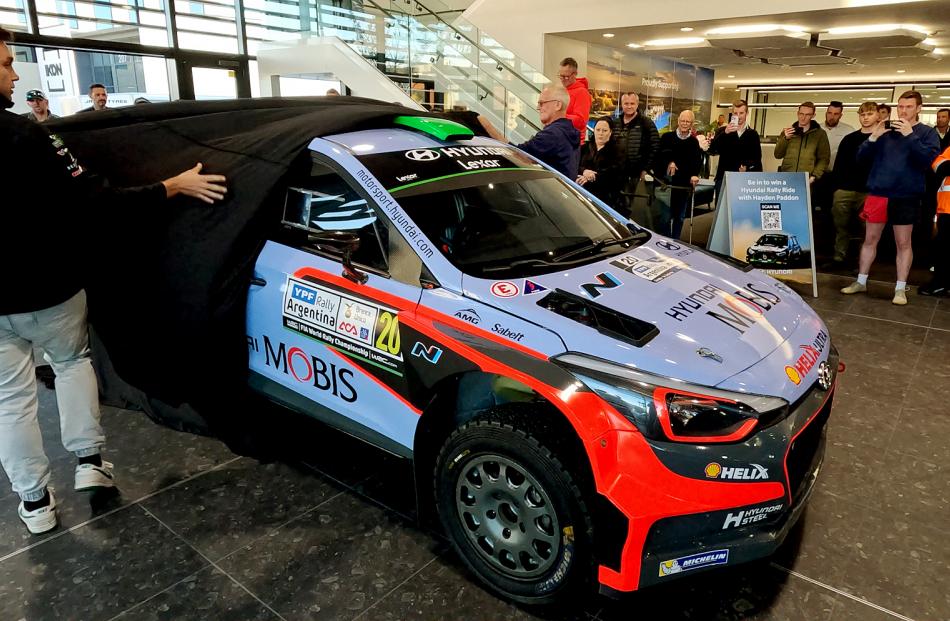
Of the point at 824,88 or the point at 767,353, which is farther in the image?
the point at 824,88

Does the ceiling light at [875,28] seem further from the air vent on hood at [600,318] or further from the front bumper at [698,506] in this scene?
the front bumper at [698,506]

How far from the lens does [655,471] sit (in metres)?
1.78

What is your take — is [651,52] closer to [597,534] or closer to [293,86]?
[293,86]

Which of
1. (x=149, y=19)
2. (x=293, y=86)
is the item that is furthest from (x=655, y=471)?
(x=293, y=86)

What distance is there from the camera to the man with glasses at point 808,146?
270 inches

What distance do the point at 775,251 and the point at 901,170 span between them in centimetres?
117

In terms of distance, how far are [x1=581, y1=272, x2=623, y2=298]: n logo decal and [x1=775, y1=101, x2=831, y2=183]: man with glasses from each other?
18.0 ft

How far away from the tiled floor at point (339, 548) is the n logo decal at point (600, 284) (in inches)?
37.6

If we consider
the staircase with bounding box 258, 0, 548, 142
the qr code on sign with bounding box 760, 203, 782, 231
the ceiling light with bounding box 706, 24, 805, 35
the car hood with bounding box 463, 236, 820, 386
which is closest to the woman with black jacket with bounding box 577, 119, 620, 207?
the qr code on sign with bounding box 760, 203, 782, 231

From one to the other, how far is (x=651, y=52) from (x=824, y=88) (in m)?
9.95

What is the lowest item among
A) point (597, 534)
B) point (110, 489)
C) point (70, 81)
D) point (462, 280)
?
point (110, 489)

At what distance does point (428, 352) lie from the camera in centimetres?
219

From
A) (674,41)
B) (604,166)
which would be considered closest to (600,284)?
(604,166)

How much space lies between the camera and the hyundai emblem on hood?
2.00m
